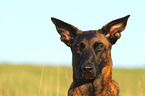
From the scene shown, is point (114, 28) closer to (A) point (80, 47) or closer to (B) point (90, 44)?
(B) point (90, 44)

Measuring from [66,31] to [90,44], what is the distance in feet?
3.16

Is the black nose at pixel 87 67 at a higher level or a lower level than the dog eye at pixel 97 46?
lower

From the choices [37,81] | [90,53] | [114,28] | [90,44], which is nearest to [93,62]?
[90,53]

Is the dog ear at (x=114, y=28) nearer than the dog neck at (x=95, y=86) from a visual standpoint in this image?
No

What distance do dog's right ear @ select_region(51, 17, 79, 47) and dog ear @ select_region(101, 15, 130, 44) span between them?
72 cm

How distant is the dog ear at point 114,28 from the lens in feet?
21.9

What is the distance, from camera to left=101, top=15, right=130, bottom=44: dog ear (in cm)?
667

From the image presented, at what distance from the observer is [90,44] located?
20.3 ft

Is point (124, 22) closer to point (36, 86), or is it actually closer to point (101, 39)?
point (101, 39)

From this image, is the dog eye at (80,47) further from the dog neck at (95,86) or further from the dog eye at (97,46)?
the dog neck at (95,86)

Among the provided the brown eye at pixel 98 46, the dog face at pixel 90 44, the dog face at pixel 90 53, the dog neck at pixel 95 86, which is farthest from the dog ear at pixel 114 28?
the dog neck at pixel 95 86

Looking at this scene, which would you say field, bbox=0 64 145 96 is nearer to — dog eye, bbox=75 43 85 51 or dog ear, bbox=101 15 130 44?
dog ear, bbox=101 15 130 44

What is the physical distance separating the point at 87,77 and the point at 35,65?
15.1 meters

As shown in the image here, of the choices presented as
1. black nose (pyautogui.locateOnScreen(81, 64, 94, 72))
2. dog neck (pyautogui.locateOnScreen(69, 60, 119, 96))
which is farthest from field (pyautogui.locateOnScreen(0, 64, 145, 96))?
black nose (pyautogui.locateOnScreen(81, 64, 94, 72))
